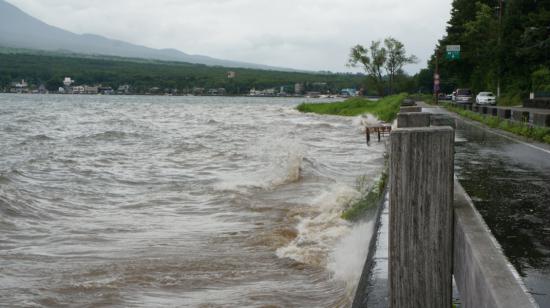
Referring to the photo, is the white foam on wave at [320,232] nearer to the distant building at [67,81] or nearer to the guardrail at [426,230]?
the guardrail at [426,230]

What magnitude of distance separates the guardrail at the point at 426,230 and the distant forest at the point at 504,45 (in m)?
33.8

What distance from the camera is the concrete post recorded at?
3.13m

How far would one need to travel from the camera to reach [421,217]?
321 centimetres

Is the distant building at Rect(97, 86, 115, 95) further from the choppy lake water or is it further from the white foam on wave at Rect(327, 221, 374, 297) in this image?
the white foam on wave at Rect(327, 221, 374, 297)

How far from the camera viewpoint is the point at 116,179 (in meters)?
15.1

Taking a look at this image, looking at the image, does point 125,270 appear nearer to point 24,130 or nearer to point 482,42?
point 24,130

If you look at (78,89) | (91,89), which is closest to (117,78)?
(91,89)

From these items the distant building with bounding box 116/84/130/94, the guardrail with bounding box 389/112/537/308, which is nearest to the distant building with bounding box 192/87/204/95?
the distant building with bounding box 116/84/130/94

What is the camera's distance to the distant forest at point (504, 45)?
118 feet

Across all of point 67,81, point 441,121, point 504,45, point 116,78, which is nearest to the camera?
point 441,121

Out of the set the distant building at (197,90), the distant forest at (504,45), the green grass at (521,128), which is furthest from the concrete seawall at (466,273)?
the distant building at (197,90)

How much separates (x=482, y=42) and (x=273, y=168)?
144ft

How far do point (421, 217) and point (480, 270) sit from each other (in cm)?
43

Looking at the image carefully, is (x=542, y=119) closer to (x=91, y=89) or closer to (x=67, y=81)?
(x=67, y=81)
